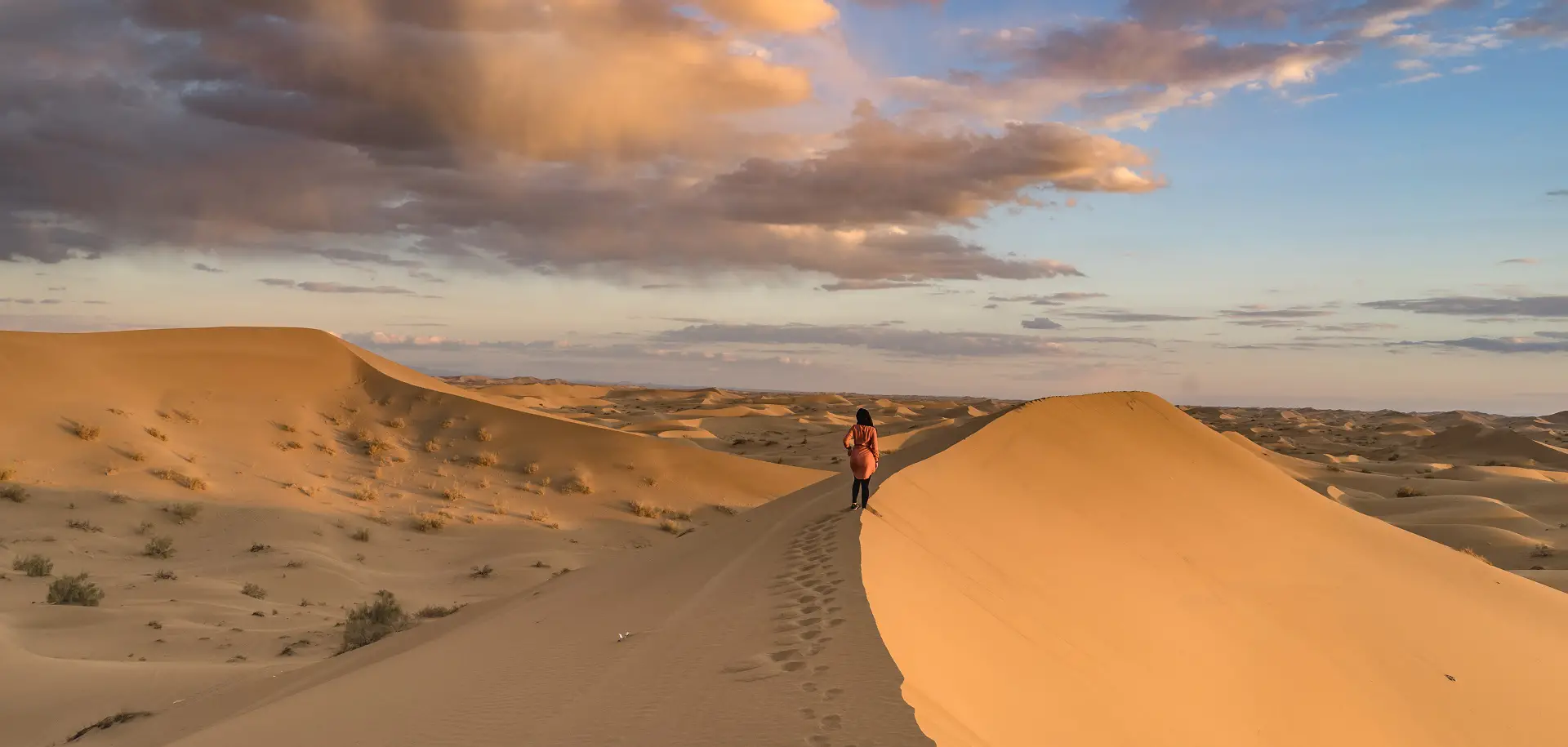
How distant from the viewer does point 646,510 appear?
20.3 m

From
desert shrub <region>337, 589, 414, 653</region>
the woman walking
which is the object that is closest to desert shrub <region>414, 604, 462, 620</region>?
desert shrub <region>337, 589, 414, 653</region>

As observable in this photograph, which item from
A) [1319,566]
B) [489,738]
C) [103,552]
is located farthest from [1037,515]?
[103,552]

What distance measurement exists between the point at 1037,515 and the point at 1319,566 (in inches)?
163

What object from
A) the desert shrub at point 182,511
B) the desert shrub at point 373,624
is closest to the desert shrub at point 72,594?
the desert shrub at point 373,624

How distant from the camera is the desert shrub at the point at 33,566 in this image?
457 inches

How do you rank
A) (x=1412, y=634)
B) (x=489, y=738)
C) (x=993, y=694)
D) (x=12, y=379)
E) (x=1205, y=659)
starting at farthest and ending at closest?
(x=12, y=379)
(x=1412, y=634)
(x=1205, y=659)
(x=993, y=694)
(x=489, y=738)

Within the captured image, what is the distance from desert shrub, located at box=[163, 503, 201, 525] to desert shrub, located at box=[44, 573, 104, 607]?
4565 millimetres

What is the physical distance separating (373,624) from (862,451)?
5827 millimetres

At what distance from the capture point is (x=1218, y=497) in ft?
45.5

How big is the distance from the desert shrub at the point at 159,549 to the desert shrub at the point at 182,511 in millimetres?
1398

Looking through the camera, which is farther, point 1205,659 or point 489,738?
point 1205,659

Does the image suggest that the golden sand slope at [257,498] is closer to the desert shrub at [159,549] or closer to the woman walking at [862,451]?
the desert shrub at [159,549]

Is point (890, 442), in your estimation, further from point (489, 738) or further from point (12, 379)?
point (489, 738)

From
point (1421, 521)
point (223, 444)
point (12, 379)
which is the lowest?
point (1421, 521)
